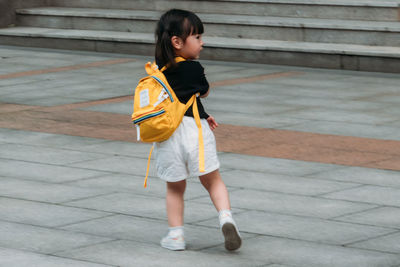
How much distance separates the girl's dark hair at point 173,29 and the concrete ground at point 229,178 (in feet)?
3.95

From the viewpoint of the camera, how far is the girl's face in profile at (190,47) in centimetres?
538

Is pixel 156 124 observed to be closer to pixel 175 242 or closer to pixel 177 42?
pixel 177 42

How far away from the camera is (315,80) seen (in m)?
13.5

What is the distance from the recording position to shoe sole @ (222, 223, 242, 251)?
5.25 meters

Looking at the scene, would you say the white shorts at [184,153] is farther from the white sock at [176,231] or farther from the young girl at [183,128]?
the white sock at [176,231]

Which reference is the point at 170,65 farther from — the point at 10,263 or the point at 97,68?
A: the point at 97,68

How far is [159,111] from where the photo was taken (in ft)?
17.5

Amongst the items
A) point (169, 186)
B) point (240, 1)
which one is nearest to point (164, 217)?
point (169, 186)

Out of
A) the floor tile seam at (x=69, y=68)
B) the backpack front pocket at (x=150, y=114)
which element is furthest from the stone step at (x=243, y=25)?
the backpack front pocket at (x=150, y=114)

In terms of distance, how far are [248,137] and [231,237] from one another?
4.04 m

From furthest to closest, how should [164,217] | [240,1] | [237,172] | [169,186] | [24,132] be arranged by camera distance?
[240,1]
[24,132]
[237,172]
[164,217]
[169,186]

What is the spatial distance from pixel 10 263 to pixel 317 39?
37.2ft

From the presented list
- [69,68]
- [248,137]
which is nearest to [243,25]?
[69,68]

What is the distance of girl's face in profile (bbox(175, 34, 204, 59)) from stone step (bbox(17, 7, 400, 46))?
10.1 metres
